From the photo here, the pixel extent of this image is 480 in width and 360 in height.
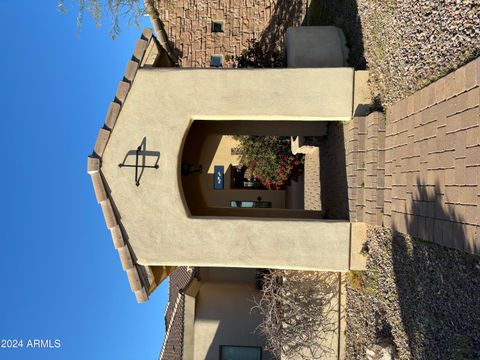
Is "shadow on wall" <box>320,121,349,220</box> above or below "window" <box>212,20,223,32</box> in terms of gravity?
below

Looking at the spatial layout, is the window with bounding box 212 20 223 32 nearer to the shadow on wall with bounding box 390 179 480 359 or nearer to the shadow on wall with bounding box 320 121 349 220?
the shadow on wall with bounding box 320 121 349 220

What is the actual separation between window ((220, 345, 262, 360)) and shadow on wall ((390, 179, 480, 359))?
6960 mm

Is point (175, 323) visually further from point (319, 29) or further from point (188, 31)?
point (188, 31)

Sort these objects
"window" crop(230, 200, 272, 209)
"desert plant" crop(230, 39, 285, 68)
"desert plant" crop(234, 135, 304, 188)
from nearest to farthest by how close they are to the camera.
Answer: "desert plant" crop(230, 39, 285, 68) < "desert plant" crop(234, 135, 304, 188) < "window" crop(230, 200, 272, 209)

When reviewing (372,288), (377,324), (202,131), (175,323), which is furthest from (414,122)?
Answer: (175,323)

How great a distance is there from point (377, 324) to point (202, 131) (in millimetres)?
6516

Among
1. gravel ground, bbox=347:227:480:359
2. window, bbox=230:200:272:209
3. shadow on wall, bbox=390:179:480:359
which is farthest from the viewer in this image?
window, bbox=230:200:272:209

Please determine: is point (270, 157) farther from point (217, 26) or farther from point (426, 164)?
point (426, 164)

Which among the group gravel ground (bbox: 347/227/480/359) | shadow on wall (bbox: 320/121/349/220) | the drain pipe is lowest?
gravel ground (bbox: 347/227/480/359)

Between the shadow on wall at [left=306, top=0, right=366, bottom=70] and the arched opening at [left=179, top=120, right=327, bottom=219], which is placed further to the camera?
the arched opening at [left=179, top=120, right=327, bottom=219]

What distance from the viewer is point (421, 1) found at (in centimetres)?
735

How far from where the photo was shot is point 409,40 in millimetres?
7773

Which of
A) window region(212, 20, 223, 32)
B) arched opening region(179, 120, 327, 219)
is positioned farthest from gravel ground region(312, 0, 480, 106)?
window region(212, 20, 223, 32)

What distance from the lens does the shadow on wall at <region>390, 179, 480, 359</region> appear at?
19.6ft
